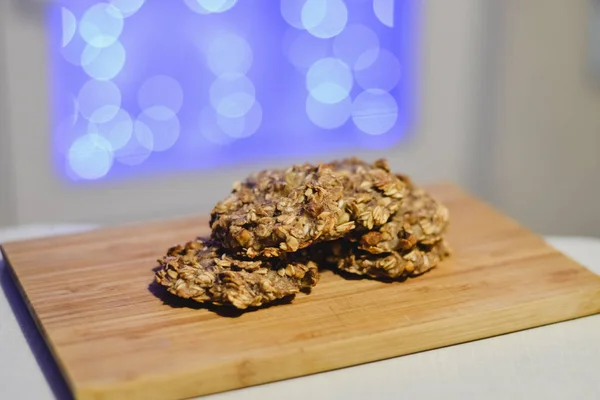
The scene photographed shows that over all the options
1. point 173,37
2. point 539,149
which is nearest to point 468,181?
point 539,149

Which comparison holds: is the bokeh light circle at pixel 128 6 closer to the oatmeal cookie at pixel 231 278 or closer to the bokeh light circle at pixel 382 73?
the bokeh light circle at pixel 382 73

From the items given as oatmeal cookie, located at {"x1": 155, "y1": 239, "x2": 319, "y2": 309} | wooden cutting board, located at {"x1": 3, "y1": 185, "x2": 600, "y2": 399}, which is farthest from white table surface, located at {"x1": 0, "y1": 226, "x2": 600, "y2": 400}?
oatmeal cookie, located at {"x1": 155, "y1": 239, "x2": 319, "y2": 309}

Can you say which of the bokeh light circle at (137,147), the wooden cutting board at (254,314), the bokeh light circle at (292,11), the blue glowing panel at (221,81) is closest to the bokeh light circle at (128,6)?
the blue glowing panel at (221,81)

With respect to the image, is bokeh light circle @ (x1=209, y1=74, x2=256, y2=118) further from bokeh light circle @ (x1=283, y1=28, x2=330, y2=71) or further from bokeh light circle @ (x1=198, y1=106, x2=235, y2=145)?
bokeh light circle @ (x1=283, y1=28, x2=330, y2=71)

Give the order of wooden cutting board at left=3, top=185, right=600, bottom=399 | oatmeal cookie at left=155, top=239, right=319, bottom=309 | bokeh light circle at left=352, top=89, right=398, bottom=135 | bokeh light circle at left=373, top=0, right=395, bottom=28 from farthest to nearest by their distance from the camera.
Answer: bokeh light circle at left=352, top=89, right=398, bottom=135, bokeh light circle at left=373, top=0, right=395, bottom=28, oatmeal cookie at left=155, top=239, right=319, bottom=309, wooden cutting board at left=3, top=185, right=600, bottom=399

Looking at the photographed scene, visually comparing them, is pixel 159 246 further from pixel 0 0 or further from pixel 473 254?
pixel 0 0

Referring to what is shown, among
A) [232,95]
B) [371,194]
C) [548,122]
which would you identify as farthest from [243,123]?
[371,194]

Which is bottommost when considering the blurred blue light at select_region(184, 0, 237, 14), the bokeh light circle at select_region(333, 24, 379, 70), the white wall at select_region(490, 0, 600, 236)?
the white wall at select_region(490, 0, 600, 236)
